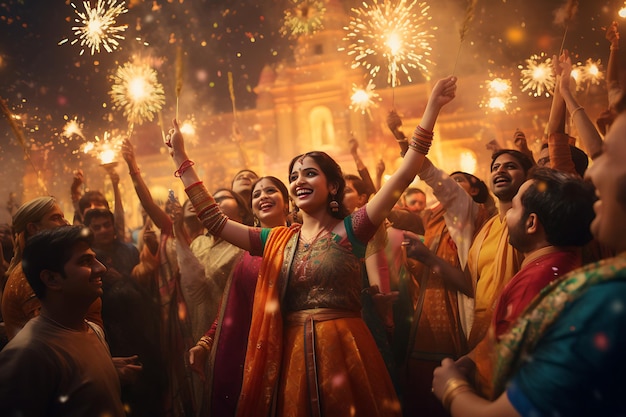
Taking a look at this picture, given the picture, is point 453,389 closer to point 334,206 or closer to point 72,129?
point 334,206

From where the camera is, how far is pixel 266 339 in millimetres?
2182

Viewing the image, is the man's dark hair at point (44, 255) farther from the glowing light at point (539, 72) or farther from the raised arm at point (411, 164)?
the glowing light at point (539, 72)

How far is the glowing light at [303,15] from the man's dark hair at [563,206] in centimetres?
740

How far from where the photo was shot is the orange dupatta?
82.7 inches

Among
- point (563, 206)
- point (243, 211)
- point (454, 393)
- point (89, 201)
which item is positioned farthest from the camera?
point (89, 201)

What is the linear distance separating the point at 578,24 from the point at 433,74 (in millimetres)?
4009

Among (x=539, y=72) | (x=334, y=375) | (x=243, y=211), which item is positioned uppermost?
(x=539, y=72)

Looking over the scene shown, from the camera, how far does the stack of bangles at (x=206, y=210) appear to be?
2.39 metres

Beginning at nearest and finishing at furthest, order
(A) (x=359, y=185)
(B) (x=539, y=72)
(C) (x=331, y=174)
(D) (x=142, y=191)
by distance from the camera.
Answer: (C) (x=331, y=174), (D) (x=142, y=191), (A) (x=359, y=185), (B) (x=539, y=72)

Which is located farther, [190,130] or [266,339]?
[190,130]

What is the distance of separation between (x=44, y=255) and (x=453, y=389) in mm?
1701

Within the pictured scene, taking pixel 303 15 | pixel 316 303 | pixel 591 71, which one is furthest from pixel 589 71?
pixel 303 15

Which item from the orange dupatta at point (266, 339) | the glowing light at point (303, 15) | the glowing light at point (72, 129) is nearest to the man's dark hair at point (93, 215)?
the orange dupatta at point (266, 339)

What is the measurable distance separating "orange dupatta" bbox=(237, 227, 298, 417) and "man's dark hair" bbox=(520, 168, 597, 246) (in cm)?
112
